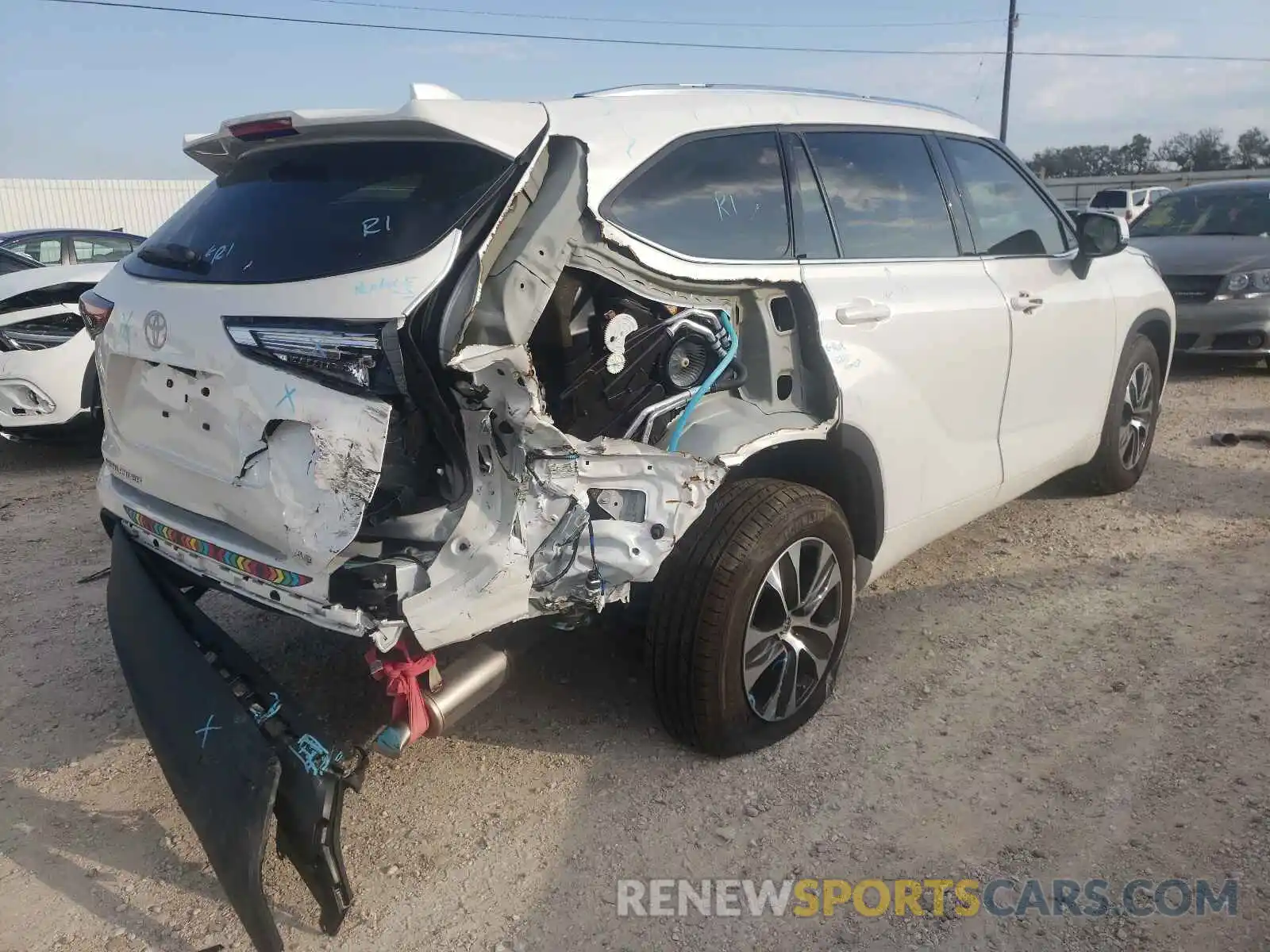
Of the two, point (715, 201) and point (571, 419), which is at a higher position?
point (715, 201)

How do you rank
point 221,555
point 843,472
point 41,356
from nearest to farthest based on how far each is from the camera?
point 221,555 < point 843,472 < point 41,356

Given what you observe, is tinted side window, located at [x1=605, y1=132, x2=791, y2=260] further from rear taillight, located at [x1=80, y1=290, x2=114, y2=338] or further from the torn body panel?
rear taillight, located at [x1=80, y1=290, x2=114, y2=338]

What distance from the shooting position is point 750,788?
293cm

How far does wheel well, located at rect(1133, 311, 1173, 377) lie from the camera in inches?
199

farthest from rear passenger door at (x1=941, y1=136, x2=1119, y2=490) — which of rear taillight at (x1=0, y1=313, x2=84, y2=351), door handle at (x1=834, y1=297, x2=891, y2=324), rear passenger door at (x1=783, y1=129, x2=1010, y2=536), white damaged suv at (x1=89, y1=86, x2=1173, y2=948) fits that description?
rear taillight at (x1=0, y1=313, x2=84, y2=351)

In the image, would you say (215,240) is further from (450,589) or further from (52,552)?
(52,552)

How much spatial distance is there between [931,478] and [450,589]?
1.97 metres

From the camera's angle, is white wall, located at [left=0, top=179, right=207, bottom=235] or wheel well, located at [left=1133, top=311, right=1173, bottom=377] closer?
wheel well, located at [left=1133, top=311, right=1173, bottom=377]

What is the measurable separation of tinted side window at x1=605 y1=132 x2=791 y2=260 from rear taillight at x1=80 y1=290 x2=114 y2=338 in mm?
1563

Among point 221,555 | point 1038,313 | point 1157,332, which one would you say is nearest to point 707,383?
point 221,555

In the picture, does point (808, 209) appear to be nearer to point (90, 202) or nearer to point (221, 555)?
point (221, 555)

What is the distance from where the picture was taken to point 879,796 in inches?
114

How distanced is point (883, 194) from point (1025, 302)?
0.87 m

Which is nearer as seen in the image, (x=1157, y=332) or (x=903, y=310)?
(x=903, y=310)
